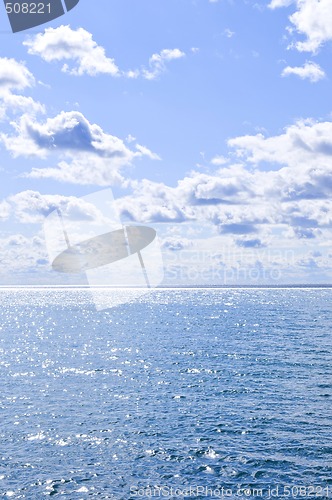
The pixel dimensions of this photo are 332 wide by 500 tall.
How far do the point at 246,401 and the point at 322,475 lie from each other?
2075cm

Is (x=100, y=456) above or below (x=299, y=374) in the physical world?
above

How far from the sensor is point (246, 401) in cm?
5709

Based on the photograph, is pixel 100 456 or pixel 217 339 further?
pixel 217 339

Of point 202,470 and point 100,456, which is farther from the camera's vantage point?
point 100,456

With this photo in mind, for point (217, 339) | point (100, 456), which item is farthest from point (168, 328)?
point (100, 456)

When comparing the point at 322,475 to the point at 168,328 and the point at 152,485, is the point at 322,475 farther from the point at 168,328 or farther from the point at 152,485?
the point at 168,328

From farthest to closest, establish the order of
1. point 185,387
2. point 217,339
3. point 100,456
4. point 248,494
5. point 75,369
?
point 217,339
point 75,369
point 185,387
point 100,456
point 248,494

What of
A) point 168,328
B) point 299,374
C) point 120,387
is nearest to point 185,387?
point 120,387

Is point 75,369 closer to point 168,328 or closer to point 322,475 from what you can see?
point 322,475

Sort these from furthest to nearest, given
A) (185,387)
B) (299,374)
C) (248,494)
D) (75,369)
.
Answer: (75,369) → (299,374) → (185,387) → (248,494)

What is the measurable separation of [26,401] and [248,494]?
3364cm

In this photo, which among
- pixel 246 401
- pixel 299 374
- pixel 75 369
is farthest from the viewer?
pixel 75 369

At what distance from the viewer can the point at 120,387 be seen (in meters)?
65.4

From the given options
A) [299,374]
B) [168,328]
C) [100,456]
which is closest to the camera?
[100,456]
